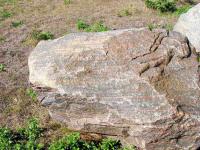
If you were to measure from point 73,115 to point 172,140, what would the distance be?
267 centimetres

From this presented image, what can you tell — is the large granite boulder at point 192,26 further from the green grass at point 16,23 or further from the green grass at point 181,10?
the green grass at point 16,23

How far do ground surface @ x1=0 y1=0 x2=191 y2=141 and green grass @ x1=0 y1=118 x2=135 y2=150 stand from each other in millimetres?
500

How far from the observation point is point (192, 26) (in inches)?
616

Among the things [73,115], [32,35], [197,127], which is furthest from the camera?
[32,35]

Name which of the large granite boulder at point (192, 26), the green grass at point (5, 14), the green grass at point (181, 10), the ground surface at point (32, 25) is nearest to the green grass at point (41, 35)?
the ground surface at point (32, 25)

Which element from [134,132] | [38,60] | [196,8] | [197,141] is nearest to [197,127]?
[197,141]

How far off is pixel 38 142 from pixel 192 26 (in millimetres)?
7007

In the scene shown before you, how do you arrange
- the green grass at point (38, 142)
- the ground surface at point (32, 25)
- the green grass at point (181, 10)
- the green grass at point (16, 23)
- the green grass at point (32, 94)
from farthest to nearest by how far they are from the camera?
the green grass at point (181, 10)
the green grass at point (16, 23)
the green grass at point (32, 94)
the ground surface at point (32, 25)
the green grass at point (38, 142)

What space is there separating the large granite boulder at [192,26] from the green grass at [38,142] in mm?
5524

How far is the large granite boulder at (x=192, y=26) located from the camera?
15414 millimetres

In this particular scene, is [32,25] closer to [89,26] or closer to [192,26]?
[89,26]

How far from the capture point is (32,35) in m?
18.4

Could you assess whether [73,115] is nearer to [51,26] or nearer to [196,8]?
[196,8]

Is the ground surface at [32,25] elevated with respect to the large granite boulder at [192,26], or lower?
lower
